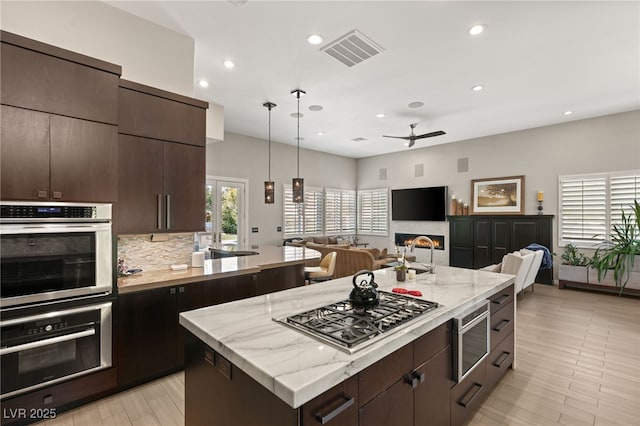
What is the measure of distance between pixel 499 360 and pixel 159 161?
139 inches

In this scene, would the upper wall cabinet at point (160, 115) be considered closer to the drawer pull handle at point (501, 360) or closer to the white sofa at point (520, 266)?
the drawer pull handle at point (501, 360)

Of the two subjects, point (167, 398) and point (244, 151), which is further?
point (244, 151)

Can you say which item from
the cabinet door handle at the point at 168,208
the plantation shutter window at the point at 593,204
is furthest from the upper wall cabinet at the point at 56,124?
the plantation shutter window at the point at 593,204

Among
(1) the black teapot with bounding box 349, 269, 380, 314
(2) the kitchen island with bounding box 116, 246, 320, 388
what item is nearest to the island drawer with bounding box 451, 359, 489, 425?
→ (1) the black teapot with bounding box 349, 269, 380, 314

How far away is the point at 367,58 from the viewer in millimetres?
3746

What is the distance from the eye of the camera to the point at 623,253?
537 centimetres

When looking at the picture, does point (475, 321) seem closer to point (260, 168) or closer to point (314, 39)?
point (314, 39)

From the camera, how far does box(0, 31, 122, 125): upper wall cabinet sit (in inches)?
79.6

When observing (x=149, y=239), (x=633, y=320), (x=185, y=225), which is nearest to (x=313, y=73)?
(x=185, y=225)

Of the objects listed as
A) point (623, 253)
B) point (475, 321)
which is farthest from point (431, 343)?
point (623, 253)

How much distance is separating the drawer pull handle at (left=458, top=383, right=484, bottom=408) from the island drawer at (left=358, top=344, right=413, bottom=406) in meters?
0.82

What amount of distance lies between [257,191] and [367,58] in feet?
15.1

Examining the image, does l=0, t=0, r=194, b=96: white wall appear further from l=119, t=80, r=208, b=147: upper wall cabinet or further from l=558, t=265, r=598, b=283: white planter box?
l=558, t=265, r=598, b=283: white planter box

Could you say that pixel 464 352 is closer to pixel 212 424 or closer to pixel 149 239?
pixel 212 424
